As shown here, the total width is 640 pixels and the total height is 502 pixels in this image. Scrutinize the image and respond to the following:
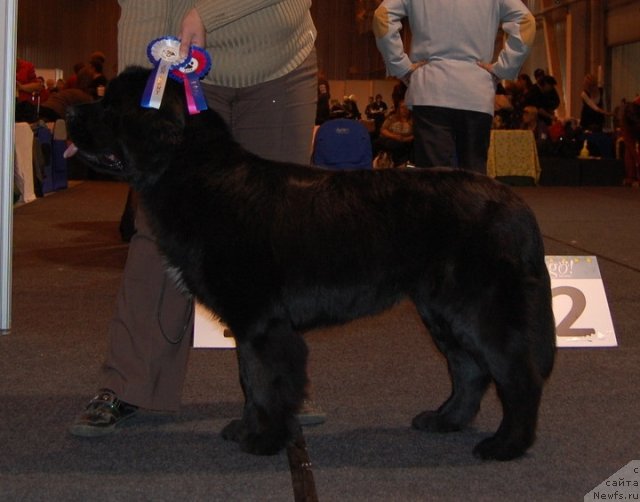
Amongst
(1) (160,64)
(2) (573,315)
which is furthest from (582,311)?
(1) (160,64)

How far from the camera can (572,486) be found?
2479mm

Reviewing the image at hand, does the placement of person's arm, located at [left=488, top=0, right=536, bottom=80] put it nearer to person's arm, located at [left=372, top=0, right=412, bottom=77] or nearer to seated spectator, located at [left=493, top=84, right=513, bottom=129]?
person's arm, located at [left=372, top=0, right=412, bottom=77]

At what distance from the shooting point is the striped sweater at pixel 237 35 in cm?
304

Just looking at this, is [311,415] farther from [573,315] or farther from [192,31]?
[573,315]

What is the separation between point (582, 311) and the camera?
160 inches

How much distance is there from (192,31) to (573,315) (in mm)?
2101

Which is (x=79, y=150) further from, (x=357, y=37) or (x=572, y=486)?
(x=357, y=37)

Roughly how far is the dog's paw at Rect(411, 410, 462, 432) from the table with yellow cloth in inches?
433

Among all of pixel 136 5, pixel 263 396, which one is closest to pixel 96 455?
pixel 263 396

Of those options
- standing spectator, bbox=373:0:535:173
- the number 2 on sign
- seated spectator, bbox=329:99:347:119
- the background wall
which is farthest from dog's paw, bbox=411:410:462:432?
the background wall

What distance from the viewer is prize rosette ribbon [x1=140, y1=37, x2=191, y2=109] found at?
8.63 ft

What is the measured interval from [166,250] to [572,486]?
1.28 metres

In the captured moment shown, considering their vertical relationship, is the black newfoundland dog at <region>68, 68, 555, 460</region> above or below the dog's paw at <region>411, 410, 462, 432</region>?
above

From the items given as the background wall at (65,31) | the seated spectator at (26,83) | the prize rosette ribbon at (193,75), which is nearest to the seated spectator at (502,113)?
the seated spectator at (26,83)
